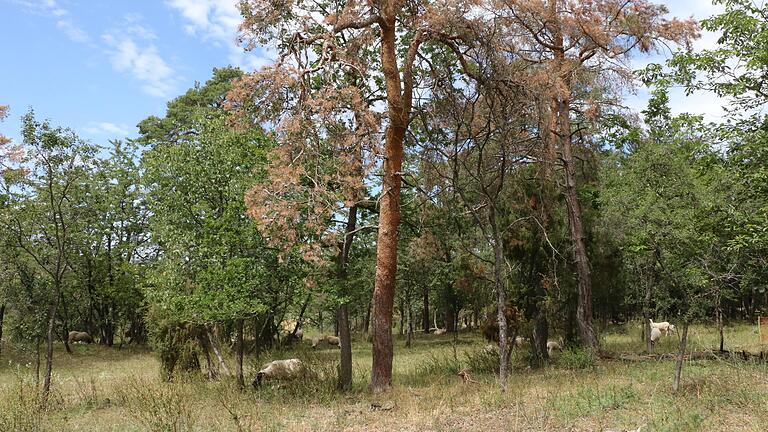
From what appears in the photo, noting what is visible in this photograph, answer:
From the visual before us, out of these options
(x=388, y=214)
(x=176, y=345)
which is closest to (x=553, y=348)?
(x=388, y=214)

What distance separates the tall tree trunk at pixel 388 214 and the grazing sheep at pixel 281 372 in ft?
6.23

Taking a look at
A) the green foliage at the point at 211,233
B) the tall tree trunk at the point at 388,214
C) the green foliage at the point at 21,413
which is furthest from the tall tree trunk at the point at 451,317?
the green foliage at the point at 21,413

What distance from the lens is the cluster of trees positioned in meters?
9.65

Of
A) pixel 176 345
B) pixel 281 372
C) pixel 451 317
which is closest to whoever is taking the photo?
pixel 281 372

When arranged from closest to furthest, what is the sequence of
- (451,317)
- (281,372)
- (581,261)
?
(281,372) → (581,261) → (451,317)

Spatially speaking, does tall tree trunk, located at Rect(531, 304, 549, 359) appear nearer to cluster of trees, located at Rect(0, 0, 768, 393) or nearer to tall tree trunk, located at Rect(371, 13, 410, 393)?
cluster of trees, located at Rect(0, 0, 768, 393)

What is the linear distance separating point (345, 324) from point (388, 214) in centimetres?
333

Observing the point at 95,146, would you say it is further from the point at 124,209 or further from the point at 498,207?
the point at 124,209

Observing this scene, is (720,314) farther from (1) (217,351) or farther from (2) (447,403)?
(1) (217,351)

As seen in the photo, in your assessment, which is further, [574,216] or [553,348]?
[553,348]

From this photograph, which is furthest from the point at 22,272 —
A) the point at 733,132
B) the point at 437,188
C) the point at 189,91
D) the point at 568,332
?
the point at 733,132

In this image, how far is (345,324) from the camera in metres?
12.7

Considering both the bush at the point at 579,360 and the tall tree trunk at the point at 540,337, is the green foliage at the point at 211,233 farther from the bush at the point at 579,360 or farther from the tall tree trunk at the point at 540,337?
the tall tree trunk at the point at 540,337

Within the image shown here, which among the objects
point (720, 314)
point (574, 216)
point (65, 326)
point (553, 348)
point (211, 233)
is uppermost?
point (574, 216)
